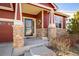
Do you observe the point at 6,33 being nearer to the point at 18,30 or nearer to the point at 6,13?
the point at 18,30

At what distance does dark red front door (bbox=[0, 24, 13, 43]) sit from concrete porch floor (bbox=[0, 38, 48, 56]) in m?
0.10

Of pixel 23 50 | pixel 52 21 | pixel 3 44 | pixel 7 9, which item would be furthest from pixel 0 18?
pixel 52 21

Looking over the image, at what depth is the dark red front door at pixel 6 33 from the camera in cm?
366

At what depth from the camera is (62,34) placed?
3.57 metres

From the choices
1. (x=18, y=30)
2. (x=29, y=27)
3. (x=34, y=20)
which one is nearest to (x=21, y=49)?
(x=18, y=30)

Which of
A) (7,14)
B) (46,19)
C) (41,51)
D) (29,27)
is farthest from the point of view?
(7,14)

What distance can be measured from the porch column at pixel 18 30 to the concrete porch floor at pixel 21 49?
83 millimetres

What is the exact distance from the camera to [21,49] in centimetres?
366

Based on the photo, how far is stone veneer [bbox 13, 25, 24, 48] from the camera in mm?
3682

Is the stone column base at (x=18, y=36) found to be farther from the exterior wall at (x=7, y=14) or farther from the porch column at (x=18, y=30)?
the exterior wall at (x=7, y=14)

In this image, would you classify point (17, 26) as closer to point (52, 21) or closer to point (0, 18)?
point (0, 18)

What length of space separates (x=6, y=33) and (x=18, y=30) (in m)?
0.25

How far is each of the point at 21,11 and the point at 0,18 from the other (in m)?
0.50

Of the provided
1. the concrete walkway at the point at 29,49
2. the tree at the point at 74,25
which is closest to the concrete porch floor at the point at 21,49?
the concrete walkway at the point at 29,49
